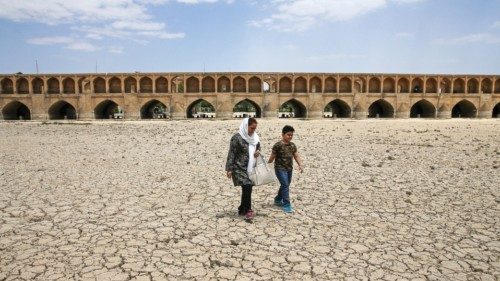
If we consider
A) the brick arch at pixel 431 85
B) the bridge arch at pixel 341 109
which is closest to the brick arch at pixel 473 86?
the brick arch at pixel 431 85

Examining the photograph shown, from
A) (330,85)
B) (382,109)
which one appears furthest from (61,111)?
(382,109)

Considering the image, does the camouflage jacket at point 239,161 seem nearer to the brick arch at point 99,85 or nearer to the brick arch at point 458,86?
the brick arch at point 99,85

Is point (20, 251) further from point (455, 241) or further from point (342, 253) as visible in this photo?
point (455, 241)

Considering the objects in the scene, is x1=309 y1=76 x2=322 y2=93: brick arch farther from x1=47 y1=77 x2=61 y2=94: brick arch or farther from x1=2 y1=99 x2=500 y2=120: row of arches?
x1=47 y1=77 x2=61 y2=94: brick arch

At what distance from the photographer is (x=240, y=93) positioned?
3625 centimetres

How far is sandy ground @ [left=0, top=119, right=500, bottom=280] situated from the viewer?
3.72m

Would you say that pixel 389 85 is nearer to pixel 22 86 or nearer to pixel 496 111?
pixel 496 111

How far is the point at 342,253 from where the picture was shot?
407cm

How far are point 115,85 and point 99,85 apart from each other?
1661mm

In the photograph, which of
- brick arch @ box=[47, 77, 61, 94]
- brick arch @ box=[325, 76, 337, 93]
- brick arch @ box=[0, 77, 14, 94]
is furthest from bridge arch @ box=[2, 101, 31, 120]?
brick arch @ box=[325, 76, 337, 93]

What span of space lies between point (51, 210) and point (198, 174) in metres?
3.31

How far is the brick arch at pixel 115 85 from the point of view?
37103mm

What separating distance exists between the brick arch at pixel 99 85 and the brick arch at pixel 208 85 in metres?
10.0

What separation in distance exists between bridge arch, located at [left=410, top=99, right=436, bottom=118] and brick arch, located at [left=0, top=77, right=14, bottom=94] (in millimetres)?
42809
